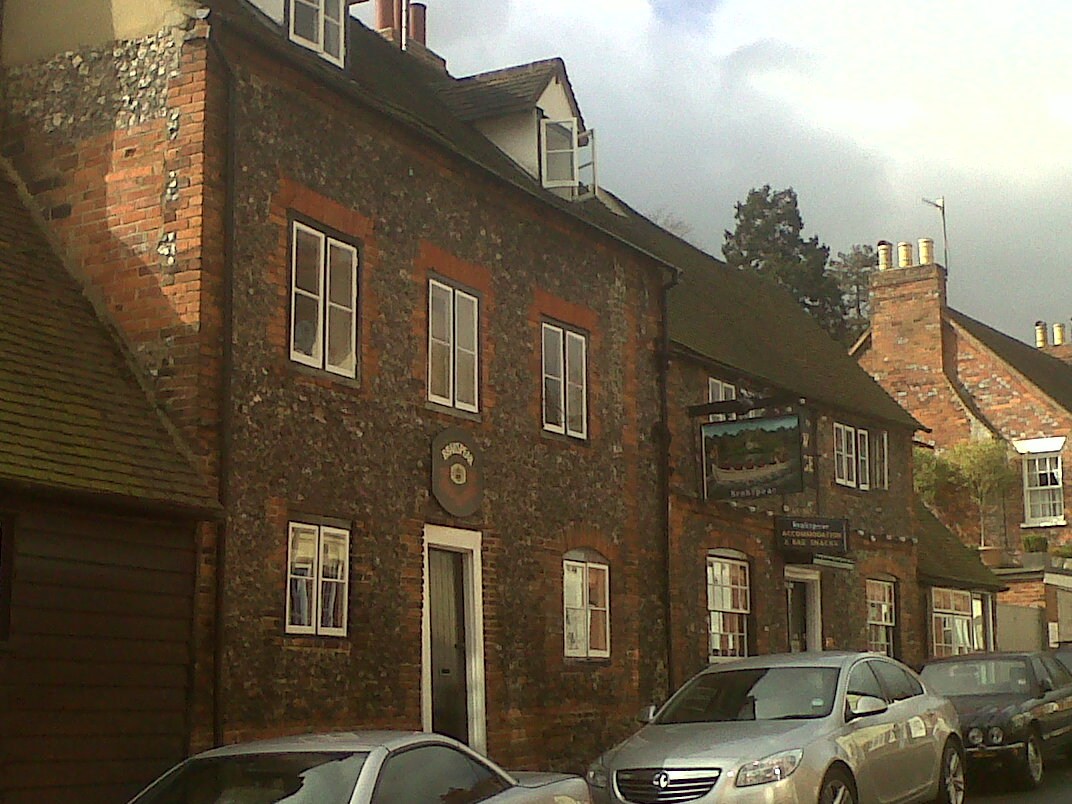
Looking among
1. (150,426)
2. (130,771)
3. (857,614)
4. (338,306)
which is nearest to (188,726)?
(130,771)

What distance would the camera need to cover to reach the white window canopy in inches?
1501

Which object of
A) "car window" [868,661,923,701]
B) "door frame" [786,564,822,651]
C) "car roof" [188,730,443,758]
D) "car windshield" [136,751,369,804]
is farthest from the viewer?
"door frame" [786,564,822,651]

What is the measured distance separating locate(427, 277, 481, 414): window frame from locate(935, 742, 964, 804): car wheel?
20.8ft

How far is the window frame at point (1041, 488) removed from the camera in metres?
38.2

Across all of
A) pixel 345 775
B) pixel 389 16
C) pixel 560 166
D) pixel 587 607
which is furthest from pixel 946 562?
pixel 345 775

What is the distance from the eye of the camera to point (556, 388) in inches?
723

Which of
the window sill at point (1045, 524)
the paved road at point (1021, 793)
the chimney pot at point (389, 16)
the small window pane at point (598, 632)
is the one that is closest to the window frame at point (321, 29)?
the small window pane at point (598, 632)

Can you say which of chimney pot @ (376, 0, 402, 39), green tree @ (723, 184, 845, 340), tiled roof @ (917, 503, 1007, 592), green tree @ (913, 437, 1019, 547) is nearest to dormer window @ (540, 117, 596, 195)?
chimney pot @ (376, 0, 402, 39)

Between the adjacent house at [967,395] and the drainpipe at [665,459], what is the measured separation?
19.6 meters

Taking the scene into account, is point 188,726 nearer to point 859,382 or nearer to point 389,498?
point 389,498

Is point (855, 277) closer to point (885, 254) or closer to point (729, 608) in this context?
point (885, 254)

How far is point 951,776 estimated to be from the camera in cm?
1331

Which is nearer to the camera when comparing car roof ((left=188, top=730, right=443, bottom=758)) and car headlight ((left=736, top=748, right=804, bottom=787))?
car roof ((left=188, top=730, right=443, bottom=758))

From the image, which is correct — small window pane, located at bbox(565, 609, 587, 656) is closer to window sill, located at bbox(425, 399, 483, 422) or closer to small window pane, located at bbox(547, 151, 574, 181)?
window sill, located at bbox(425, 399, 483, 422)
